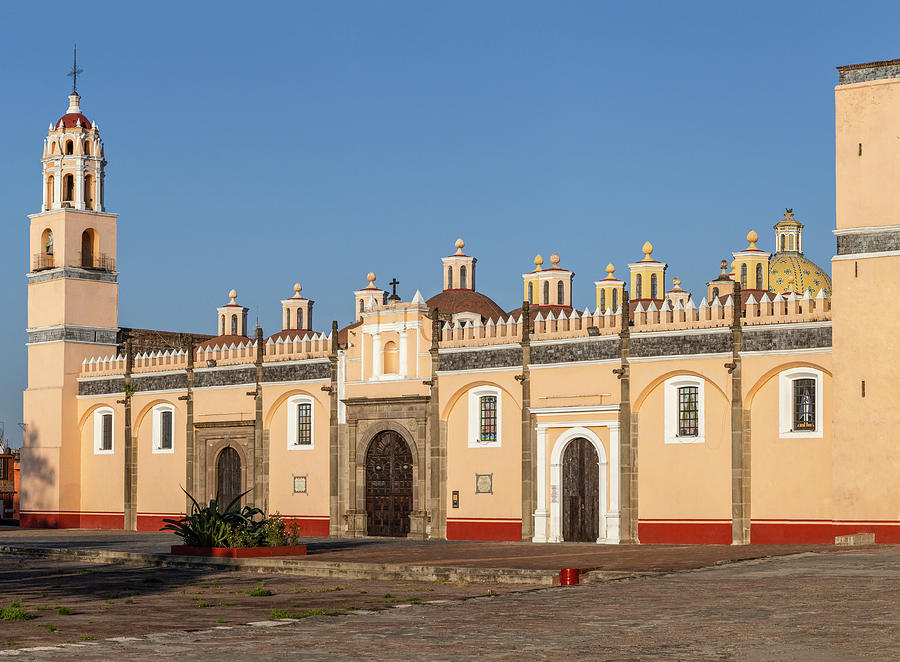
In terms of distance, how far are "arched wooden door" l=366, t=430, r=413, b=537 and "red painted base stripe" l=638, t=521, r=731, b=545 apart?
7.44m

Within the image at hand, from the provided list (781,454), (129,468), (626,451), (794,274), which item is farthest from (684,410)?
(794,274)

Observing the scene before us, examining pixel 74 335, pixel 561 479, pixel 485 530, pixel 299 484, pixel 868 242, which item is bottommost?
pixel 485 530

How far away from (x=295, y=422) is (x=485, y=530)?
767 centimetres

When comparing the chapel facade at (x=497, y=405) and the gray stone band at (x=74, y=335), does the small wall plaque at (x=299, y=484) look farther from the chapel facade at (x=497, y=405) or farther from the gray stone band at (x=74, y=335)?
the gray stone band at (x=74, y=335)

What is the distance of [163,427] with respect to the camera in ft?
144

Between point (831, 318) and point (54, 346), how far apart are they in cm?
2708

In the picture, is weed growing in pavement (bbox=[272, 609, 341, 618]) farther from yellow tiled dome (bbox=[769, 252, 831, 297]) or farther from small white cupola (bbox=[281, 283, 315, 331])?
yellow tiled dome (bbox=[769, 252, 831, 297])

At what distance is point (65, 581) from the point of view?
951 inches

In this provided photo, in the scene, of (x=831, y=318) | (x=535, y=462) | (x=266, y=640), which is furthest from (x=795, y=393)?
(x=266, y=640)

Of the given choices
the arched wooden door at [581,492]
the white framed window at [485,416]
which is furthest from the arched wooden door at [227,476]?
the arched wooden door at [581,492]

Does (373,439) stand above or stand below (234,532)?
above

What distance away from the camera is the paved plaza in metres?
12.9

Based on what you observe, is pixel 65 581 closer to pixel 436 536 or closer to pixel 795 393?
pixel 436 536

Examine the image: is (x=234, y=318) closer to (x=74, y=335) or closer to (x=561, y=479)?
(x=74, y=335)
